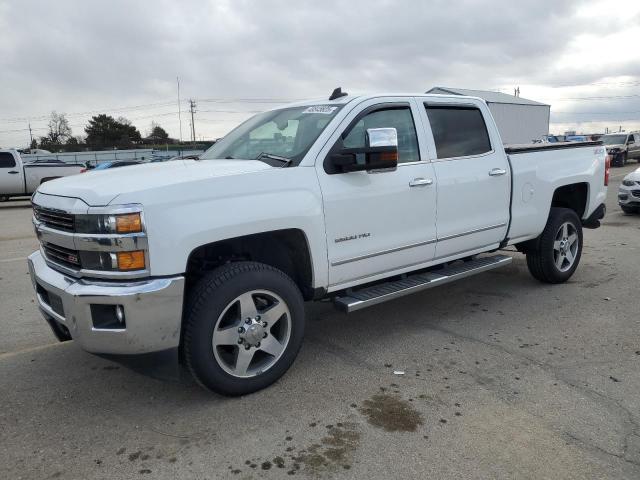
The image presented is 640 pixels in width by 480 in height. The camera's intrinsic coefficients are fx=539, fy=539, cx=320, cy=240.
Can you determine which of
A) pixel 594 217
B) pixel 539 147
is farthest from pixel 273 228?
pixel 594 217

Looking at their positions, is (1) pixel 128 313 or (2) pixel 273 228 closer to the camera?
(1) pixel 128 313

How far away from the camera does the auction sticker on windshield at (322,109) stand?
4.10 meters

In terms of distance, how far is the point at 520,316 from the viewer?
507 cm

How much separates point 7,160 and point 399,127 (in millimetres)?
18278

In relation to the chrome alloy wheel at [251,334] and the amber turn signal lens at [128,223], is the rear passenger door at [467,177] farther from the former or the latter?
the amber turn signal lens at [128,223]

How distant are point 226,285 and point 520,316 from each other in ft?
→ 10.1

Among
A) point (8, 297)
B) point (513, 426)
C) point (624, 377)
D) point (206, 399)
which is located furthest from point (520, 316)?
point (8, 297)

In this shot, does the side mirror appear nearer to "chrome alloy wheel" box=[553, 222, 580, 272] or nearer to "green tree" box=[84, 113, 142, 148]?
"chrome alloy wheel" box=[553, 222, 580, 272]

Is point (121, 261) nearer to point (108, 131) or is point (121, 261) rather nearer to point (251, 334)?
point (251, 334)

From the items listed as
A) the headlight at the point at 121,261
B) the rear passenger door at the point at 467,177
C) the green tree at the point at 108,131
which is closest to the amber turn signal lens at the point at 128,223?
the headlight at the point at 121,261

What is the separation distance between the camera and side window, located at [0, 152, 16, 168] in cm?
1850

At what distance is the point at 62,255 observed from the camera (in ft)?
11.0

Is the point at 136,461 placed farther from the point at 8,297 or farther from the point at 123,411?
the point at 8,297

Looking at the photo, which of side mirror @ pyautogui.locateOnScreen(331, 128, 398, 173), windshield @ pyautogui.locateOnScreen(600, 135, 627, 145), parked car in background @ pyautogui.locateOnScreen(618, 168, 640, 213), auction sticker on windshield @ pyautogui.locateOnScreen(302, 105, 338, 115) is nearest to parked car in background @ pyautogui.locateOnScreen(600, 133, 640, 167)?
windshield @ pyautogui.locateOnScreen(600, 135, 627, 145)
